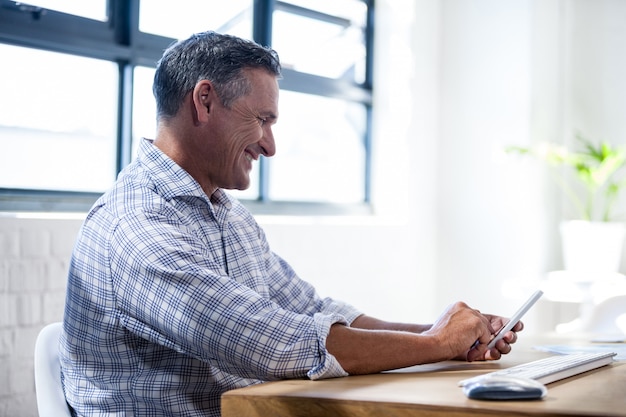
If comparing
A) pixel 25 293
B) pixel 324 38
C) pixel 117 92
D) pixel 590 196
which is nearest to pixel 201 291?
pixel 25 293

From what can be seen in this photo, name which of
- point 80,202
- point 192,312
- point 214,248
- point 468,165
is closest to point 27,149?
point 80,202

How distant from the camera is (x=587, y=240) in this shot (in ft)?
13.8

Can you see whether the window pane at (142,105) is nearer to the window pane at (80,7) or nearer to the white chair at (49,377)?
the window pane at (80,7)

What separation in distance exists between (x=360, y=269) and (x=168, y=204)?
8.51ft

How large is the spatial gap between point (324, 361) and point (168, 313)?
28 cm

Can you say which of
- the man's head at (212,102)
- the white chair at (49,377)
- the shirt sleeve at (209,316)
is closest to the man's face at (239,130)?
the man's head at (212,102)

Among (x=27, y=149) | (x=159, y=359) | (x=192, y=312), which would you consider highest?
(x=27, y=149)

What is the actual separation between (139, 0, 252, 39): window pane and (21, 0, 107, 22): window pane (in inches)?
7.5

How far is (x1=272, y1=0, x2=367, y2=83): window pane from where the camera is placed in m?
4.10

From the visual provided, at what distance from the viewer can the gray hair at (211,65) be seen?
74.4 inches

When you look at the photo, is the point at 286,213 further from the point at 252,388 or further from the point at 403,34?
the point at 252,388

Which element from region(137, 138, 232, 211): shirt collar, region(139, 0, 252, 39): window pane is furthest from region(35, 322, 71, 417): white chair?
region(139, 0, 252, 39): window pane

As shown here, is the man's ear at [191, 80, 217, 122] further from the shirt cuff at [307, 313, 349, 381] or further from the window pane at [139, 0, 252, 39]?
the window pane at [139, 0, 252, 39]

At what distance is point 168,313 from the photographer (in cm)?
147
